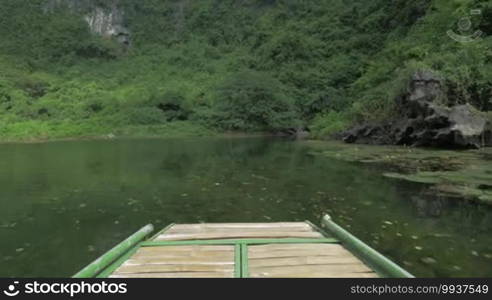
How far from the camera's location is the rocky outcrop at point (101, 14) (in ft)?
272

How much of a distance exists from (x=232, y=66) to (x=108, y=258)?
61052 millimetres

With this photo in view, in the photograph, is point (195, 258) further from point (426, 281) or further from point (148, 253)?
point (426, 281)

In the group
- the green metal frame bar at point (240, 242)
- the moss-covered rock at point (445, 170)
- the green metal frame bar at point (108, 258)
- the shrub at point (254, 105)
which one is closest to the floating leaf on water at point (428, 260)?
the green metal frame bar at point (240, 242)

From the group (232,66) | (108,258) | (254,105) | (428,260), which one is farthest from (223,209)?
(232,66)

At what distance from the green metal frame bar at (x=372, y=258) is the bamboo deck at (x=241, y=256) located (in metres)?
0.08

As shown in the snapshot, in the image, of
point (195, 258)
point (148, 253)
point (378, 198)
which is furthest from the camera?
point (378, 198)

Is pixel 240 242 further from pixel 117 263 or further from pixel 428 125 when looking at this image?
pixel 428 125

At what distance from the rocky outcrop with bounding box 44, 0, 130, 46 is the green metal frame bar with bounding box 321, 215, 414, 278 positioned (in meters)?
82.6

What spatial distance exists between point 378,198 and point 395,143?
1548 centimetres

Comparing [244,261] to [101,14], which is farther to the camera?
[101,14]

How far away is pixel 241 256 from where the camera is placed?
15.6ft

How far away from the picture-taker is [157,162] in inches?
758

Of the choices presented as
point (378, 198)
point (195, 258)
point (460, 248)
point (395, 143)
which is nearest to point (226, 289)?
point (195, 258)

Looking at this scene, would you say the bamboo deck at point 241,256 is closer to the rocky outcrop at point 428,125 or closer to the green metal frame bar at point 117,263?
the green metal frame bar at point 117,263
